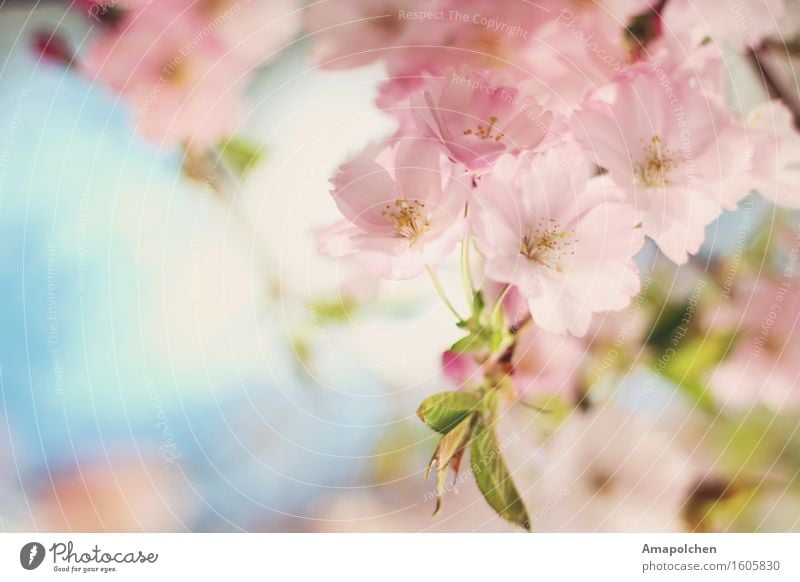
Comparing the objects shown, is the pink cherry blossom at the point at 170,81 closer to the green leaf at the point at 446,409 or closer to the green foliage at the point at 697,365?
the green leaf at the point at 446,409

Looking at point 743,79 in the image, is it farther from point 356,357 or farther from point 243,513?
point 243,513

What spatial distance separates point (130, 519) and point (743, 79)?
0.74 m

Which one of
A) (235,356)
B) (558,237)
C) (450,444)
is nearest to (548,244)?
(558,237)

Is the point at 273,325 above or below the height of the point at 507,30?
below

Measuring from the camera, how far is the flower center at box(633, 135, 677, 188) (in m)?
0.72

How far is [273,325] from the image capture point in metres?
0.71

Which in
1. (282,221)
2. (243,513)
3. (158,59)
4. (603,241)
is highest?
(158,59)

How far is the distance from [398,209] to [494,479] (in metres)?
0.28

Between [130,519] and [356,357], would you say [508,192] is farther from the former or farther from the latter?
[130,519]

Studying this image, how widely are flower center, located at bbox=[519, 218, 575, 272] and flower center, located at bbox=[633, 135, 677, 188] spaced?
9 cm

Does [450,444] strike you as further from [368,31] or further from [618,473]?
[368,31]

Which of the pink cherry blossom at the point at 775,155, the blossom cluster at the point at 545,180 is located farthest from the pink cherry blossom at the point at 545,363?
the pink cherry blossom at the point at 775,155

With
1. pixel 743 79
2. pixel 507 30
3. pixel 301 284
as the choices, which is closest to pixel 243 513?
pixel 301 284

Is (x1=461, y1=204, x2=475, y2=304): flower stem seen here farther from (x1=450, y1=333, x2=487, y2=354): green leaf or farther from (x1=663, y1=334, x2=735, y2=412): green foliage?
(x1=663, y1=334, x2=735, y2=412): green foliage
